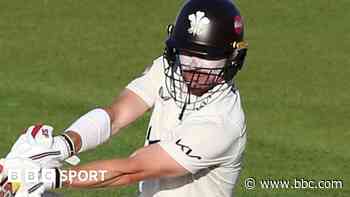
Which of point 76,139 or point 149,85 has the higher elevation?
point 149,85

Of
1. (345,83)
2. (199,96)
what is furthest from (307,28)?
(199,96)

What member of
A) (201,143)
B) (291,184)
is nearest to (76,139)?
(201,143)

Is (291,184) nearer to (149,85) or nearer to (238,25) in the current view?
(149,85)

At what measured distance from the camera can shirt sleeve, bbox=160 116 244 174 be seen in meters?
5.39

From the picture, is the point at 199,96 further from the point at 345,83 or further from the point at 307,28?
the point at 307,28

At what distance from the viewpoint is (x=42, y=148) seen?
5.24 metres

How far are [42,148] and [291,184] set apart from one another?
5.65 metres

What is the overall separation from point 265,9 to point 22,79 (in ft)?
18.0

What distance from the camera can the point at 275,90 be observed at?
13.6m

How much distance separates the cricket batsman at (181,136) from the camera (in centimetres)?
521

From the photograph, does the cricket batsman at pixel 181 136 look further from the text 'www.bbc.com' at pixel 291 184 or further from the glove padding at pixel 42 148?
the text 'www.bbc.com' at pixel 291 184

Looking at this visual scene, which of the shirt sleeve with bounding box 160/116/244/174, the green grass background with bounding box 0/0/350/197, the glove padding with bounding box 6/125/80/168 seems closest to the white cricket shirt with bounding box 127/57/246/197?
the shirt sleeve with bounding box 160/116/244/174

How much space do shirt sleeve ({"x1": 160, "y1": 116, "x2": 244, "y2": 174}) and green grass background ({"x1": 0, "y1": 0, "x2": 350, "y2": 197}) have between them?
4505 mm

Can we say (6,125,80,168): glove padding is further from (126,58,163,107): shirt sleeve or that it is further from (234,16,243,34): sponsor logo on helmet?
(234,16,243,34): sponsor logo on helmet
